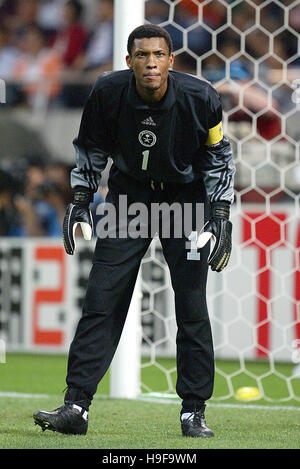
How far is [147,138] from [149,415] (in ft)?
4.65

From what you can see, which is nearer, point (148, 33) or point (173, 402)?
point (148, 33)

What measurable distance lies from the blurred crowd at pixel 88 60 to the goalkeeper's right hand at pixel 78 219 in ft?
7.53

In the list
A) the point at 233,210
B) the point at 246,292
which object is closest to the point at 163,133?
the point at 233,210

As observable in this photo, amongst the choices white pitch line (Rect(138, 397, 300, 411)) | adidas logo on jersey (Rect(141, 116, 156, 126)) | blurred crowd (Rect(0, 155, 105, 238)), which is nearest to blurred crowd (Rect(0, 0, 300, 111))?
blurred crowd (Rect(0, 155, 105, 238))

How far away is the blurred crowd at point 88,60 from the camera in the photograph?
23.0 ft

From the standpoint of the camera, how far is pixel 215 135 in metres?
3.59

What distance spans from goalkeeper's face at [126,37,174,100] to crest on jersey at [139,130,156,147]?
13 centimetres

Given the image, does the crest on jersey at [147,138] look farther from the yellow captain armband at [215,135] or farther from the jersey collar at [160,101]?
the yellow captain armband at [215,135]

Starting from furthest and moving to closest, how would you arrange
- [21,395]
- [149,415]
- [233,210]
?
1. [233,210]
2. [21,395]
3. [149,415]

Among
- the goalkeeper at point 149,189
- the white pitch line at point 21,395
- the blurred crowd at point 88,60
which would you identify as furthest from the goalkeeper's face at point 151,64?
the blurred crowd at point 88,60

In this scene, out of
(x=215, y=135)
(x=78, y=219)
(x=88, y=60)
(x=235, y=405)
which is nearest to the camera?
(x=215, y=135)

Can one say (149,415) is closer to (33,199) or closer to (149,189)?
(149,189)

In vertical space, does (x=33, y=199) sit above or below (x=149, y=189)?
above

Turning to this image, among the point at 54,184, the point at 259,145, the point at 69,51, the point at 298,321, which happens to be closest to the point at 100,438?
the point at 298,321
